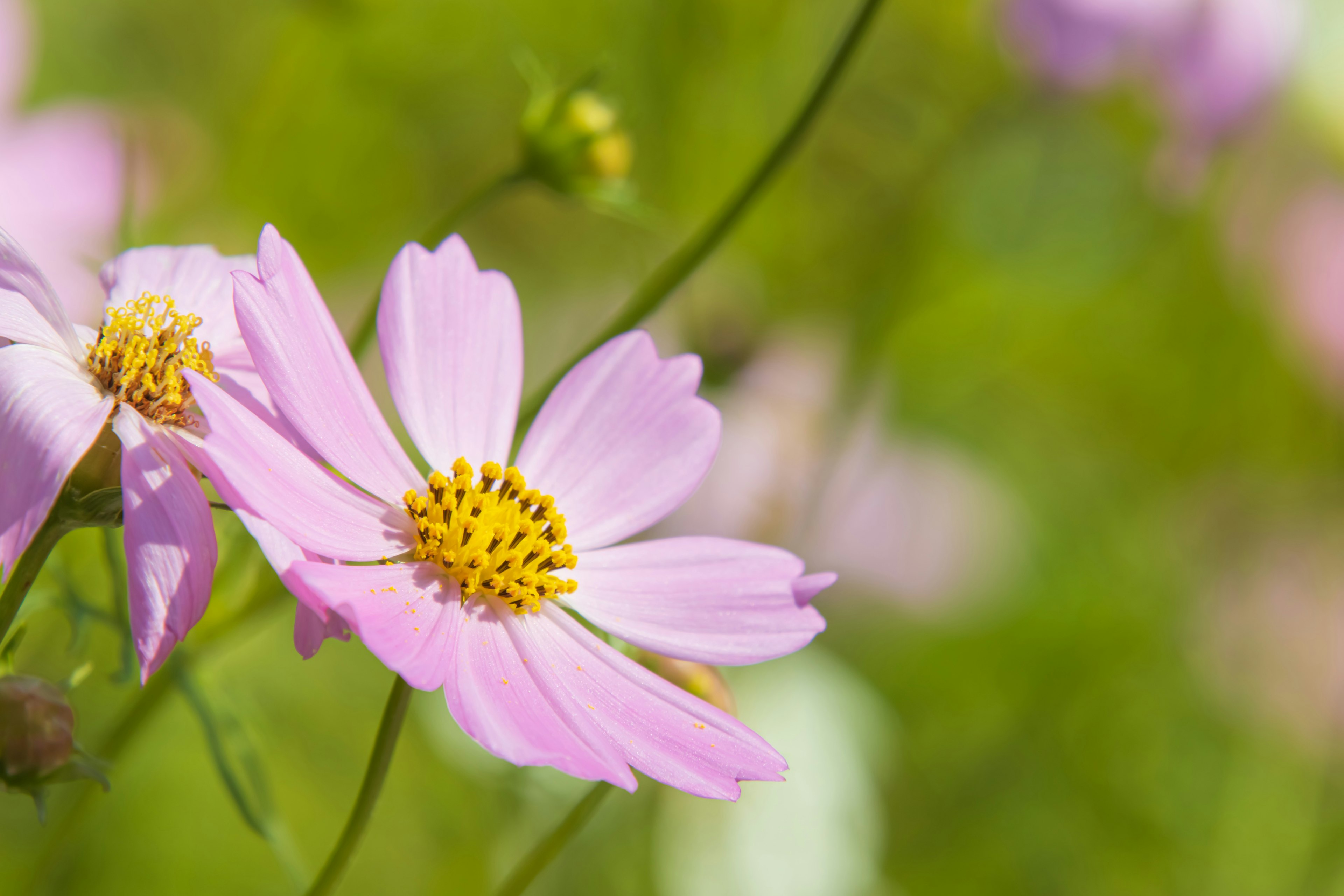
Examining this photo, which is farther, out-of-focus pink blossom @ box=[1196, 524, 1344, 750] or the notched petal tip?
out-of-focus pink blossom @ box=[1196, 524, 1344, 750]

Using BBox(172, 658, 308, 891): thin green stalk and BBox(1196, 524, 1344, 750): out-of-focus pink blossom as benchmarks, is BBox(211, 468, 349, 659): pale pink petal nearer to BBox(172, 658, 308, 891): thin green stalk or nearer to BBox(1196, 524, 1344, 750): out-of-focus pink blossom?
BBox(172, 658, 308, 891): thin green stalk

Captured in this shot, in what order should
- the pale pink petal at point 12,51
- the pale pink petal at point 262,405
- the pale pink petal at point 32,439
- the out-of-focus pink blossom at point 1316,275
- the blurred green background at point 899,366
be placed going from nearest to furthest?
1. the pale pink petal at point 32,439
2. the pale pink petal at point 262,405
3. the pale pink petal at point 12,51
4. the blurred green background at point 899,366
5. the out-of-focus pink blossom at point 1316,275

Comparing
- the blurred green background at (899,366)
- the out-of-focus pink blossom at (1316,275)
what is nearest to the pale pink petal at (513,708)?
the blurred green background at (899,366)

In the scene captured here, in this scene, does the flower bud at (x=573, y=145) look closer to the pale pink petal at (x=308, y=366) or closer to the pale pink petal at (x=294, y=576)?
the pale pink petal at (x=308, y=366)

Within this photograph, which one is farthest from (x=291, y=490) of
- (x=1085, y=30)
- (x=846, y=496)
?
(x=846, y=496)

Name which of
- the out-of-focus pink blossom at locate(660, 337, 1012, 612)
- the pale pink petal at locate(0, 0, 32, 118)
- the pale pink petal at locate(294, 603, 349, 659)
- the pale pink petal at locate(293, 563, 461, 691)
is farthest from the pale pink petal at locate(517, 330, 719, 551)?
the pale pink petal at locate(0, 0, 32, 118)

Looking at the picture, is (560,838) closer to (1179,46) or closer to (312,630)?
(312,630)
